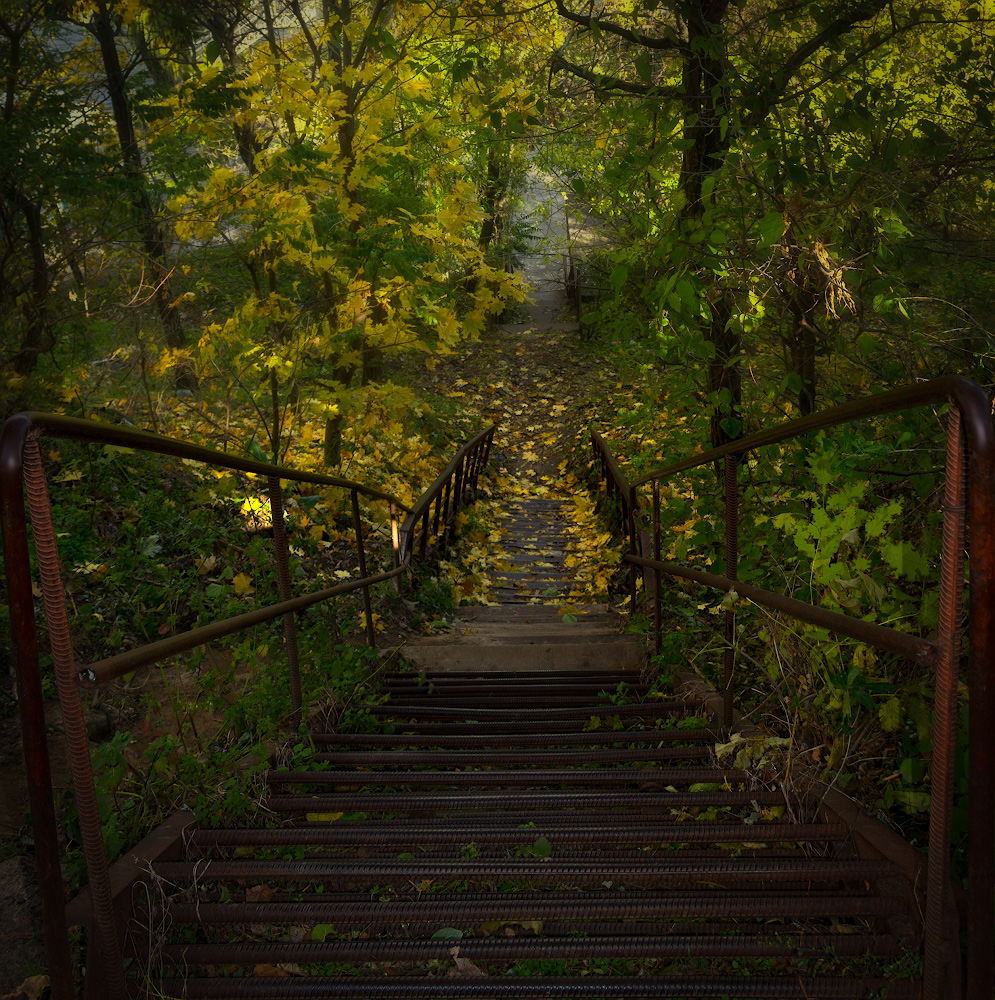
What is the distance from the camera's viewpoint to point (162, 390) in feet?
25.0

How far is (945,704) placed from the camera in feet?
4.38

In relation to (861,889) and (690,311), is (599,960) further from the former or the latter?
(690,311)

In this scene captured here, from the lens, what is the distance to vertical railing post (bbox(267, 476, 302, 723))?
2.73 metres

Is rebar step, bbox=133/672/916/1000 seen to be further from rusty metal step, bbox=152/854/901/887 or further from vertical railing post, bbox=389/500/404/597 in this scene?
vertical railing post, bbox=389/500/404/597

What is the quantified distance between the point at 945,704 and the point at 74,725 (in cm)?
152

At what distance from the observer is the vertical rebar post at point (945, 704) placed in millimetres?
1332

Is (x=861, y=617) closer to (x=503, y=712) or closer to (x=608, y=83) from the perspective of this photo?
(x=503, y=712)

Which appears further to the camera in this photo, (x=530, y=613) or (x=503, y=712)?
(x=530, y=613)

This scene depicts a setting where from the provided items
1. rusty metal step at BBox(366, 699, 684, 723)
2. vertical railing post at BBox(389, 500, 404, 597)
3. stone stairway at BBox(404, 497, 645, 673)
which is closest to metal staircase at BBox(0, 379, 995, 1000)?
rusty metal step at BBox(366, 699, 684, 723)

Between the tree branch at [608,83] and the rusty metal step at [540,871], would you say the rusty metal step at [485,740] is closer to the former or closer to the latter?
the rusty metal step at [540,871]

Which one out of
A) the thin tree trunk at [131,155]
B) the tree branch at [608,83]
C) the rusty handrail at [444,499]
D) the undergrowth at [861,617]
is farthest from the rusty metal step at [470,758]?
the thin tree trunk at [131,155]

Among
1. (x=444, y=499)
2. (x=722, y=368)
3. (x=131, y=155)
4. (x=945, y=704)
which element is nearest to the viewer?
(x=945, y=704)

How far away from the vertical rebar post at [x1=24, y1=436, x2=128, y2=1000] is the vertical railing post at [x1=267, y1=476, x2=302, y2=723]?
125 cm

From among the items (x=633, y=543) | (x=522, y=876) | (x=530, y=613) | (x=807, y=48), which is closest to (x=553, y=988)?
(x=522, y=876)
